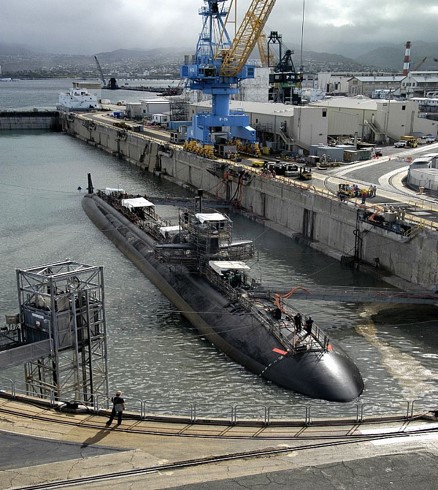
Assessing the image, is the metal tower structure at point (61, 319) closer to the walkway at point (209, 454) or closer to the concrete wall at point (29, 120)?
the walkway at point (209, 454)

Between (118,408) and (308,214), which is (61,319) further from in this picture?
(308,214)

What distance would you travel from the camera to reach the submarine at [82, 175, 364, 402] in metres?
30.2

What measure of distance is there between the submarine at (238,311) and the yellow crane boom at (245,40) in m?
46.0

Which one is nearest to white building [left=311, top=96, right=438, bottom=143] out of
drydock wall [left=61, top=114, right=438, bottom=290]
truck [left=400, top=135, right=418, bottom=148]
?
truck [left=400, top=135, right=418, bottom=148]

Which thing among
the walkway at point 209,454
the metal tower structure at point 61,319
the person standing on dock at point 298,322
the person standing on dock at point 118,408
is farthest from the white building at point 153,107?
the walkway at point 209,454

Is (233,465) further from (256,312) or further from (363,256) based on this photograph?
(363,256)

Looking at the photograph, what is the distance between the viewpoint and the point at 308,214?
6056 centimetres

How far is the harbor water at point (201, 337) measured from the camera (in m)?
30.5

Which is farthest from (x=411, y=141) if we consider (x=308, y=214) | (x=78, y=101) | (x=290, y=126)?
(x=78, y=101)

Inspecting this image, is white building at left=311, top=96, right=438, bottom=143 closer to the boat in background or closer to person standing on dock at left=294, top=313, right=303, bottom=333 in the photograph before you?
person standing on dock at left=294, top=313, right=303, bottom=333

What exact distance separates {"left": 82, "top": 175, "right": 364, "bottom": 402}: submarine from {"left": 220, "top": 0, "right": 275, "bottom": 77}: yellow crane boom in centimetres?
4598

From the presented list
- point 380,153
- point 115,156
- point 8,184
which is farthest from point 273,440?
point 115,156

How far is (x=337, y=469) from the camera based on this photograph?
18.7 meters

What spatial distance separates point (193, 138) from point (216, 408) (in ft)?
240
